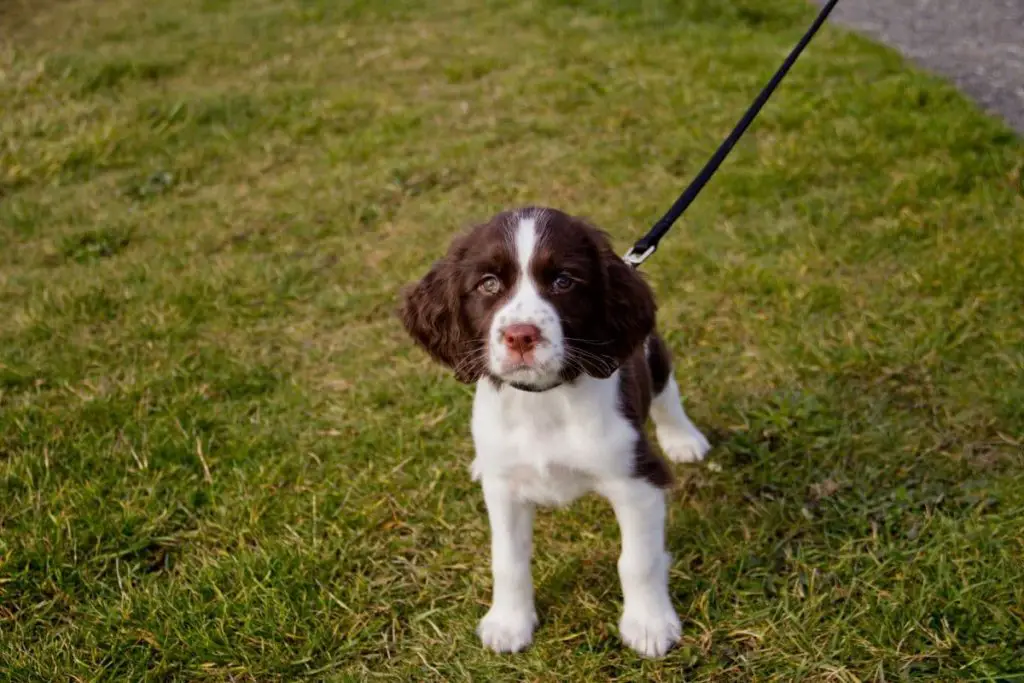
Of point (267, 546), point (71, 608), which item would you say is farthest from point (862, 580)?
point (71, 608)

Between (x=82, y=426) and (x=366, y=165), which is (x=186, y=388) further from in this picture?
(x=366, y=165)

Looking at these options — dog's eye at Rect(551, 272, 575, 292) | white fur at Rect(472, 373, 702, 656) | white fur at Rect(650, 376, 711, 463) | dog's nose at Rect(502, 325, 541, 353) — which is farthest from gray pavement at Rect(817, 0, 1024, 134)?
dog's nose at Rect(502, 325, 541, 353)

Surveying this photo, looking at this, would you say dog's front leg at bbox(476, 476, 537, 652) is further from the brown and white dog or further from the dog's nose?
the dog's nose

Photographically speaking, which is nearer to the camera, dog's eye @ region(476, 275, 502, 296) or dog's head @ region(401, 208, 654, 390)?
dog's head @ region(401, 208, 654, 390)

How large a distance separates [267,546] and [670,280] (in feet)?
7.87

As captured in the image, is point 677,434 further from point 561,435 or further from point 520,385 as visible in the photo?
point 520,385

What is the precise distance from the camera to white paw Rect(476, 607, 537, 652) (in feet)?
9.27

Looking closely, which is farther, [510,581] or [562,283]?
[510,581]

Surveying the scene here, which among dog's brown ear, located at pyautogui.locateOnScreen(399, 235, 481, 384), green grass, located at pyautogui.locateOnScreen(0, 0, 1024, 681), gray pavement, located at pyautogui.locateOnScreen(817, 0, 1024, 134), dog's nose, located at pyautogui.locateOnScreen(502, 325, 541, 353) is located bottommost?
green grass, located at pyautogui.locateOnScreen(0, 0, 1024, 681)

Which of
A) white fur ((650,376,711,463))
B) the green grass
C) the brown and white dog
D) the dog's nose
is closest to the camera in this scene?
the dog's nose

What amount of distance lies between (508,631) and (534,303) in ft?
3.71

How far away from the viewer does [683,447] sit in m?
3.48

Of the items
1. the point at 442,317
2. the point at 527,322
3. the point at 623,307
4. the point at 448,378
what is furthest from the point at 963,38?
the point at 527,322

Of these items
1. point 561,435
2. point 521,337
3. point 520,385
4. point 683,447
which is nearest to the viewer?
point 521,337
